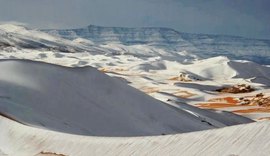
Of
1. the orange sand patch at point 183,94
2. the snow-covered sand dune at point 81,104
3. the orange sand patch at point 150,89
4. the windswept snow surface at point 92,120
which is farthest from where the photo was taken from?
the orange sand patch at point 150,89

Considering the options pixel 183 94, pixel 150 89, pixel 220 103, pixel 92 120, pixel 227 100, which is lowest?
pixel 150 89

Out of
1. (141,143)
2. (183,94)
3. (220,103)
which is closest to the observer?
(141,143)

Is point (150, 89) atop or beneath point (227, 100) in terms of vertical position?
beneath

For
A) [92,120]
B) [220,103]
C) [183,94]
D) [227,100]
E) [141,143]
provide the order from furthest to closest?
[183,94], [227,100], [220,103], [92,120], [141,143]

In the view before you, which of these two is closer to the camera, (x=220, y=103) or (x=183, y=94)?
(x=220, y=103)

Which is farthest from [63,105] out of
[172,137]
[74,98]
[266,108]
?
[266,108]

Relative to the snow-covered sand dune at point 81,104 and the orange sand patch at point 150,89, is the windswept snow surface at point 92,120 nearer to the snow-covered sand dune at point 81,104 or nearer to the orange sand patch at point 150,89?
the snow-covered sand dune at point 81,104

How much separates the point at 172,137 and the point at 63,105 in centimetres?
1188

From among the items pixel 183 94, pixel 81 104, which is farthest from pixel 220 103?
pixel 81 104

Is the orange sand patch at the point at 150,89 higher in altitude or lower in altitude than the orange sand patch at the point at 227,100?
lower

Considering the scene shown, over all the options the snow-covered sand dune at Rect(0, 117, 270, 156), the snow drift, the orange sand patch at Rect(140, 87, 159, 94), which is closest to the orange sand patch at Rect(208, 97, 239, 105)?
the orange sand patch at Rect(140, 87, 159, 94)

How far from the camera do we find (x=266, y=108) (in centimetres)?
5372

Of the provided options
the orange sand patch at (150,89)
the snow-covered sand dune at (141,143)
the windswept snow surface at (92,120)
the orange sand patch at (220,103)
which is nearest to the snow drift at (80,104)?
the windswept snow surface at (92,120)

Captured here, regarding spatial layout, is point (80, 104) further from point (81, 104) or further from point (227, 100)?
point (227, 100)
